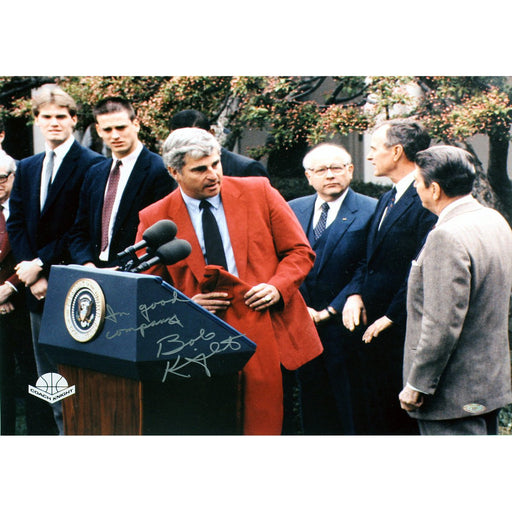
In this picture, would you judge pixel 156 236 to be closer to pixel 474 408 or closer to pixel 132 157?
pixel 132 157

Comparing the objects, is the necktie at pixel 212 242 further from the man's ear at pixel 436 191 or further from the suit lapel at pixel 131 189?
the man's ear at pixel 436 191

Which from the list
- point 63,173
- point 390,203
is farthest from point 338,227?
point 63,173

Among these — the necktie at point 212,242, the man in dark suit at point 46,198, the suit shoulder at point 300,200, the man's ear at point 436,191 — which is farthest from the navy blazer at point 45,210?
the man's ear at point 436,191

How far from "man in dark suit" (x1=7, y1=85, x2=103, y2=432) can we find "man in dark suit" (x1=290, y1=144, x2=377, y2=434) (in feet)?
5.53

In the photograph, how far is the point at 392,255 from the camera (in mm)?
5039

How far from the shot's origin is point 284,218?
504 cm

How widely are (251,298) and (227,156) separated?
1.09 metres

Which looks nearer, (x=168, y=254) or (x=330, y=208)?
(x=168, y=254)

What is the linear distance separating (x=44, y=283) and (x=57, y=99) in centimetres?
139

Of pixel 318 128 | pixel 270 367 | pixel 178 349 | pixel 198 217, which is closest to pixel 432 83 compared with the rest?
pixel 318 128

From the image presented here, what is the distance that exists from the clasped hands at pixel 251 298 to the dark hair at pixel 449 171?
1.24m

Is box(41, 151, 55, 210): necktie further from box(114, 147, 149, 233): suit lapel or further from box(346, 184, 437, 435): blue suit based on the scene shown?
box(346, 184, 437, 435): blue suit
